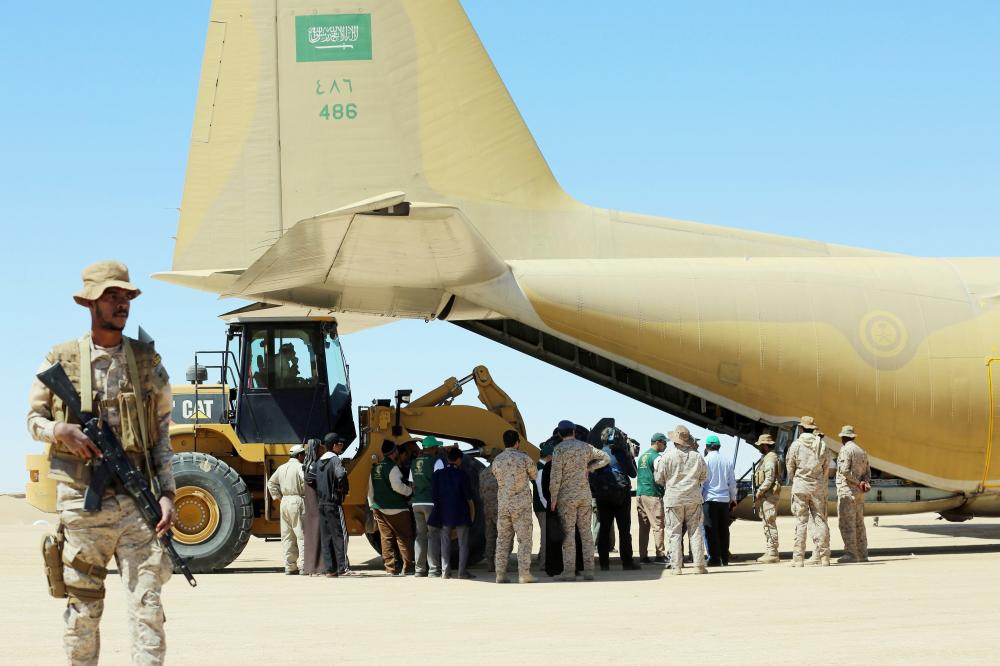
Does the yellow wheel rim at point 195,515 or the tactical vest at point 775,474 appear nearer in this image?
the yellow wheel rim at point 195,515

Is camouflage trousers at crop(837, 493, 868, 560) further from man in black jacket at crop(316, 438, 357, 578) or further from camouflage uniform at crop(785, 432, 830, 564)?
man in black jacket at crop(316, 438, 357, 578)

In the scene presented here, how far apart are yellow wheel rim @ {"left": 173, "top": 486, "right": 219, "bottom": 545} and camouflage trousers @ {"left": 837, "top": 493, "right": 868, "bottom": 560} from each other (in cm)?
721

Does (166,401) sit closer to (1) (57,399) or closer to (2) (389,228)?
(1) (57,399)

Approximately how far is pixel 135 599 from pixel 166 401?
3.02ft

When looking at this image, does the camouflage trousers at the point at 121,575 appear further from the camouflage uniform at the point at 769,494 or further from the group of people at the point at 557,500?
the camouflage uniform at the point at 769,494

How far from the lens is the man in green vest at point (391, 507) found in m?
12.7

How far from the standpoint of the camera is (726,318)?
A: 1422 centimetres

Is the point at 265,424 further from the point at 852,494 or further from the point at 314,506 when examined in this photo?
the point at 852,494

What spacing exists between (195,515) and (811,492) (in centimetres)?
691

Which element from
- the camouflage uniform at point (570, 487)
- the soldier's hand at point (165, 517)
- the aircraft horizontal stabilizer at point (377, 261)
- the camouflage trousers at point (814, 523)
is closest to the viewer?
the soldier's hand at point (165, 517)

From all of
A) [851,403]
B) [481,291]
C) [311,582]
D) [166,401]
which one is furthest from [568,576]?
[166,401]

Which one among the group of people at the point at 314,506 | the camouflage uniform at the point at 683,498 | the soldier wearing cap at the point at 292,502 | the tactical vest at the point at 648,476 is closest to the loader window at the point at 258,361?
the soldier wearing cap at the point at 292,502

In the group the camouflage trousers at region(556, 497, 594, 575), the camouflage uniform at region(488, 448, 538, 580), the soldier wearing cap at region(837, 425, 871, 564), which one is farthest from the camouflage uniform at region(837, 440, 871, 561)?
the camouflage uniform at region(488, 448, 538, 580)

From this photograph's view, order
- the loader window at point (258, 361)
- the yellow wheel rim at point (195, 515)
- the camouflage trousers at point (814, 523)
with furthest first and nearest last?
the loader window at point (258, 361), the camouflage trousers at point (814, 523), the yellow wheel rim at point (195, 515)
